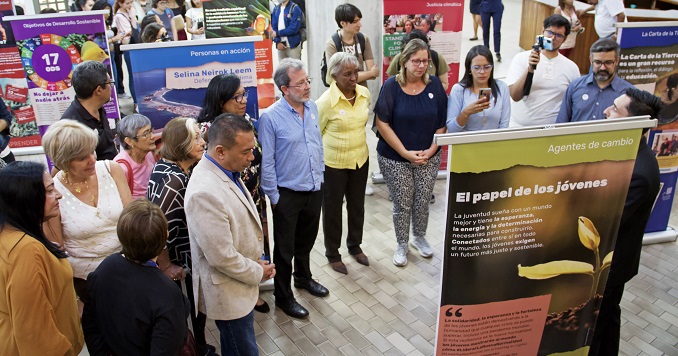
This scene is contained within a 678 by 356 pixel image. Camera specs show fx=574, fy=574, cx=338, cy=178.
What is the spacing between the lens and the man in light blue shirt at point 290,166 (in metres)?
3.81

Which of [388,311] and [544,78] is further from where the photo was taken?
[544,78]

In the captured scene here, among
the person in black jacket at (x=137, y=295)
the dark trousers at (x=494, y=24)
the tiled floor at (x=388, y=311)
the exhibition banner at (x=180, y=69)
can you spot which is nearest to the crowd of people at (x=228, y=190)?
the person in black jacket at (x=137, y=295)

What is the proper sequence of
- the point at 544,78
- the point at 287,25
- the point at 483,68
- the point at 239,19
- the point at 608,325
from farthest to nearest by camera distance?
1. the point at 287,25
2. the point at 239,19
3. the point at 544,78
4. the point at 483,68
5. the point at 608,325

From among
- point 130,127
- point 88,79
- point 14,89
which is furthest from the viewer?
point 14,89

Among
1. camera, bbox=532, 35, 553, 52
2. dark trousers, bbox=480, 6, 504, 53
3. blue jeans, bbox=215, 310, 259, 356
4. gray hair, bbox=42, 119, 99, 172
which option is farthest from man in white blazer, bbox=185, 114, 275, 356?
dark trousers, bbox=480, 6, 504, 53

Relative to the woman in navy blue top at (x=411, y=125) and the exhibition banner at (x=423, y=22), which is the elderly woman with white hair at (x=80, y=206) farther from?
the exhibition banner at (x=423, y=22)

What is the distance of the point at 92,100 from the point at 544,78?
11.6 feet

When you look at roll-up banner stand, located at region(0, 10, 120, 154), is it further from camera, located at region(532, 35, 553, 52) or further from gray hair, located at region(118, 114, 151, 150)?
camera, located at region(532, 35, 553, 52)

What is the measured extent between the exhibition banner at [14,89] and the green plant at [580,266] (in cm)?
612

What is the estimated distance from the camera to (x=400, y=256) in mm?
4941

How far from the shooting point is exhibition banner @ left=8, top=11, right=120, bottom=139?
571 cm

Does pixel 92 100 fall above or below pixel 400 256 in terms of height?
above

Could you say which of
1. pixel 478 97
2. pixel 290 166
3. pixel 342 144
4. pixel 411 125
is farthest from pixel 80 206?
pixel 478 97

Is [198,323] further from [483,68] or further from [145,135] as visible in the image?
[483,68]
